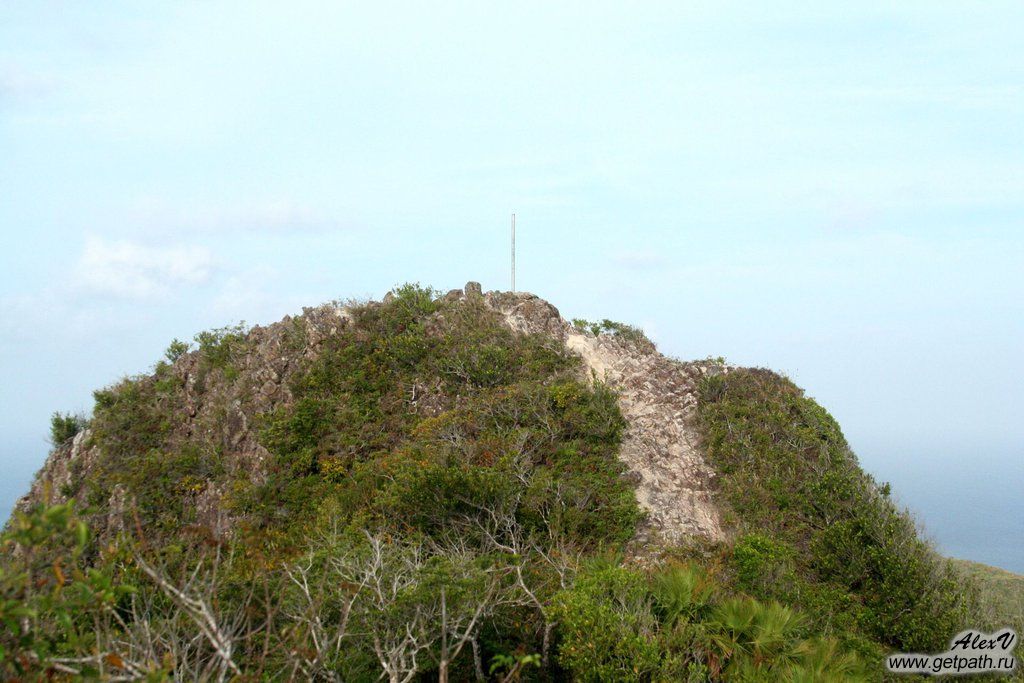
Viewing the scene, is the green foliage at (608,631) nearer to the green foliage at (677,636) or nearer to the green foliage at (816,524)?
the green foliage at (677,636)

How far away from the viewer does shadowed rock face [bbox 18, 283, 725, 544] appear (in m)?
16.9

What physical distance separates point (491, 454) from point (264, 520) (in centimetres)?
548

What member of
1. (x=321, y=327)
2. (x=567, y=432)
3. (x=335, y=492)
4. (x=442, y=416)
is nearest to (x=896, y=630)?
(x=567, y=432)

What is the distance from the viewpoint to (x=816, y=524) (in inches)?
638

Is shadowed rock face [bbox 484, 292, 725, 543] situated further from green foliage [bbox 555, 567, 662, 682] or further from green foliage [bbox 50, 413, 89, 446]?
green foliage [bbox 50, 413, 89, 446]

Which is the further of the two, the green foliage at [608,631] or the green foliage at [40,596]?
the green foliage at [608,631]

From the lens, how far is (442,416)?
18266 millimetres

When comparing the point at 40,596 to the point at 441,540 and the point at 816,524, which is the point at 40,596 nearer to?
the point at 441,540

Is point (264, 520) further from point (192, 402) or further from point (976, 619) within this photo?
point (976, 619)

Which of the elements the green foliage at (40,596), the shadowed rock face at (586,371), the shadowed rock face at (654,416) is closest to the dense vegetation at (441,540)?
the green foliage at (40,596)

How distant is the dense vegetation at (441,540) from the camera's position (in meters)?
7.47

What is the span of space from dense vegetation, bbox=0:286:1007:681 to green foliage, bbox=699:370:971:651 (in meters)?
0.05

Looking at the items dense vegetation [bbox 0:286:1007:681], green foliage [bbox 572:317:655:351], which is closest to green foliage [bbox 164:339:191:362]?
dense vegetation [bbox 0:286:1007:681]

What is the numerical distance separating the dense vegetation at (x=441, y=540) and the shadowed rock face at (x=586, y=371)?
245 millimetres
